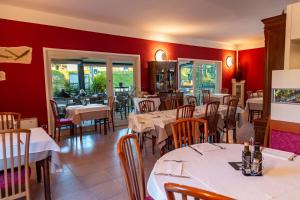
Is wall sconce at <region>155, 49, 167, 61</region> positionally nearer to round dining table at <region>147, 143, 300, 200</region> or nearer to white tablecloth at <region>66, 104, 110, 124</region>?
white tablecloth at <region>66, 104, 110, 124</region>

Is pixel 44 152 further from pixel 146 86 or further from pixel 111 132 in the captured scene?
pixel 146 86

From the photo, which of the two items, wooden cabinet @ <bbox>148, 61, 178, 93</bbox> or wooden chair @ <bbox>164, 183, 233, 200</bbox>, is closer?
wooden chair @ <bbox>164, 183, 233, 200</bbox>

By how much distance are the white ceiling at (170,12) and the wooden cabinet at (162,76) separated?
1.05 m

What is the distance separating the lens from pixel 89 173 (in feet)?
9.94

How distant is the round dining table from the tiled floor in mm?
1258

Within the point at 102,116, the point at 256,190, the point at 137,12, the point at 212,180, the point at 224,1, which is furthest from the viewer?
the point at 102,116

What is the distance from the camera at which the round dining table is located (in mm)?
1127

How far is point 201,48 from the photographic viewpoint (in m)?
7.87

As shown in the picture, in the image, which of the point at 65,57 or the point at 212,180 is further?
the point at 65,57

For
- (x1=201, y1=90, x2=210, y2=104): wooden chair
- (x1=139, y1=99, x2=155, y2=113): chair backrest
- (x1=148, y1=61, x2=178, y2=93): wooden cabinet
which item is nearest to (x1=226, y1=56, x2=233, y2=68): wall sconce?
(x1=201, y1=90, x2=210, y2=104): wooden chair

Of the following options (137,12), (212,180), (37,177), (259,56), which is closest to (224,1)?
(137,12)

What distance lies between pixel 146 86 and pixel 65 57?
8.28 ft

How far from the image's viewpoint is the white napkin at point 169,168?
1.35 meters

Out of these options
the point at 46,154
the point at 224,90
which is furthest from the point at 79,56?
the point at 224,90
